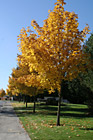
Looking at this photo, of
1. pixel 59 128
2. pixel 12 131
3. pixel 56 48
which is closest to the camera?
pixel 12 131

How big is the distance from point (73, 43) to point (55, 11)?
2123mm

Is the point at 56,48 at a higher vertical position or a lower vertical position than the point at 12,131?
higher

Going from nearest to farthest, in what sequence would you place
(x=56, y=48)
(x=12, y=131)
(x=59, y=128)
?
(x=12, y=131)
(x=59, y=128)
(x=56, y=48)

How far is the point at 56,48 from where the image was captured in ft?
34.2

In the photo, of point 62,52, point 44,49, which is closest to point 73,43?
point 62,52

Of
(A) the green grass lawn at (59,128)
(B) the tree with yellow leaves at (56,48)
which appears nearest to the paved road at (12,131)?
(A) the green grass lawn at (59,128)

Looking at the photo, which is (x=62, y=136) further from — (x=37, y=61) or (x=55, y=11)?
(x=55, y=11)

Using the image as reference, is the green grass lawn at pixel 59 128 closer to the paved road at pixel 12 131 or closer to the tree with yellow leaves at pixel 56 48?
the paved road at pixel 12 131

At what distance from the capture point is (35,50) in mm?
9906

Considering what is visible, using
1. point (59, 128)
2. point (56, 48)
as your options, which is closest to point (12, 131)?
point (59, 128)

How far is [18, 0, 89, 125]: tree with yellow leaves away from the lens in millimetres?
10102

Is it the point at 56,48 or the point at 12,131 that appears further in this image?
the point at 56,48

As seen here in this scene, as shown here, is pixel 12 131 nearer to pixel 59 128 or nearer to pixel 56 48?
pixel 59 128

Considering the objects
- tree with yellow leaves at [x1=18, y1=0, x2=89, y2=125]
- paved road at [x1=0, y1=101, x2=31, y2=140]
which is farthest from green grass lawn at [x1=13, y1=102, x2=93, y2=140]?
tree with yellow leaves at [x1=18, y1=0, x2=89, y2=125]
